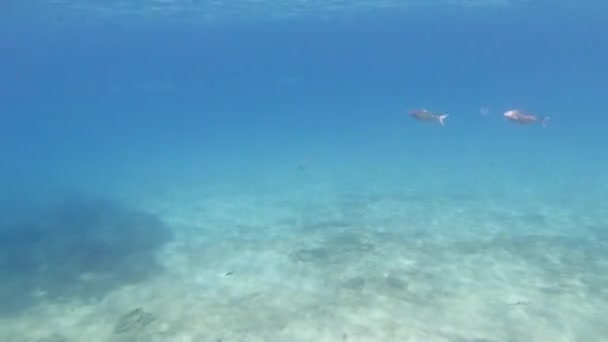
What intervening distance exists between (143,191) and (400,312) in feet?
61.2

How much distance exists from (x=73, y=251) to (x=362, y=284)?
27.7 feet

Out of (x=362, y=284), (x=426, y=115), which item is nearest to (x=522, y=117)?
(x=426, y=115)

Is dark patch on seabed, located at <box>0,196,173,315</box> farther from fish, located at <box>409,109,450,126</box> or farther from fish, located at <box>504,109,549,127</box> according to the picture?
fish, located at <box>504,109,549,127</box>

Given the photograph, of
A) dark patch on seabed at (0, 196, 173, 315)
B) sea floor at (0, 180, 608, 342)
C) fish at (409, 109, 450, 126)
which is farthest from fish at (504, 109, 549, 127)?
dark patch on seabed at (0, 196, 173, 315)

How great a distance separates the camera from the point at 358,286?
11.5 m

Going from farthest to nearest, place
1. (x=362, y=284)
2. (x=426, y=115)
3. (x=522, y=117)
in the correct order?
(x=426, y=115) → (x=522, y=117) → (x=362, y=284)

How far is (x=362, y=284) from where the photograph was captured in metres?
11.6

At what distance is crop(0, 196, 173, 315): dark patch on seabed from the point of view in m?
12.1

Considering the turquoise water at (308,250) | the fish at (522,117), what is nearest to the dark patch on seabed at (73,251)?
the turquoise water at (308,250)

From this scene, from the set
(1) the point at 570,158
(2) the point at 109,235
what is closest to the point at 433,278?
(2) the point at 109,235

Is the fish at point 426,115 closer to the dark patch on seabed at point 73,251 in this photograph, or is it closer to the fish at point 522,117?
the fish at point 522,117

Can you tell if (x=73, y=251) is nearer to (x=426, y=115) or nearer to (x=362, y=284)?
(x=362, y=284)

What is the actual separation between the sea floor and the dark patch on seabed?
0.60 m

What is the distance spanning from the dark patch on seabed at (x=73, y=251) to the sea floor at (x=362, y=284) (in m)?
0.60
